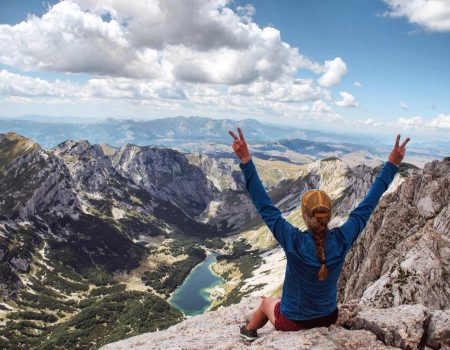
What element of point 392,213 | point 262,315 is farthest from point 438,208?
point 262,315

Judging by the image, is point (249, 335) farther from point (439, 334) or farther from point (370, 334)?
point (439, 334)

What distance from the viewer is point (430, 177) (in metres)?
57.5

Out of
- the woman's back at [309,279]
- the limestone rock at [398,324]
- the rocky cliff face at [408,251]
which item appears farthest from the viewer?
the rocky cliff face at [408,251]

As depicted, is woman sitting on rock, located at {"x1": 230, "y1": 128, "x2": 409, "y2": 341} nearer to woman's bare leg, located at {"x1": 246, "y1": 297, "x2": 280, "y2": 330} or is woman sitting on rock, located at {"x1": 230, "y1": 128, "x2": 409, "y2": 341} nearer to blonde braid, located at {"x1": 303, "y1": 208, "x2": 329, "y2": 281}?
blonde braid, located at {"x1": 303, "y1": 208, "x2": 329, "y2": 281}

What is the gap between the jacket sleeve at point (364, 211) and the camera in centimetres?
1234

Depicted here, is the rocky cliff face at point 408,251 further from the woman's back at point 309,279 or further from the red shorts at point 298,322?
the woman's back at point 309,279

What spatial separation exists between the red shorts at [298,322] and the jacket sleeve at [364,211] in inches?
141

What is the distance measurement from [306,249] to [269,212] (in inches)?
62.0

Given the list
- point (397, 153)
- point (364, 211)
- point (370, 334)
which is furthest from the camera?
point (370, 334)

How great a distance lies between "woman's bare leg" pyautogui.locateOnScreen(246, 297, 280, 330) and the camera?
49.6ft

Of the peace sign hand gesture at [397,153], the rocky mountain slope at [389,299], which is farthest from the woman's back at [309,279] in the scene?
the peace sign hand gesture at [397,153]

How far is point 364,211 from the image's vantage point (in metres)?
13.0

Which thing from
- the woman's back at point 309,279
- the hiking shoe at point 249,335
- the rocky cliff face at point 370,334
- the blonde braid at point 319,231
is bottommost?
the hiking shoe at point 249,335

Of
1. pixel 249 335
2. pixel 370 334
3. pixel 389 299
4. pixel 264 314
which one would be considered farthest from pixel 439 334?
pixel 389 299
